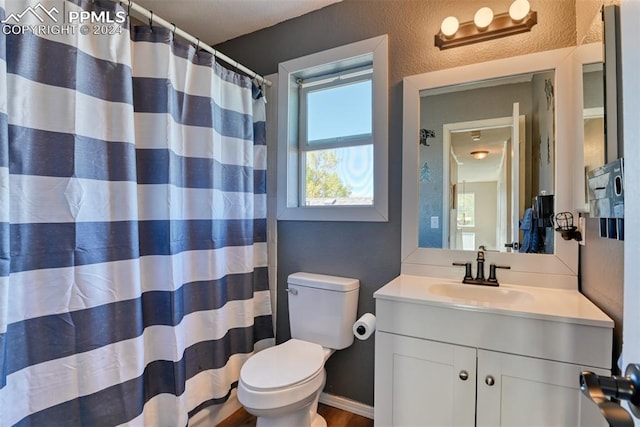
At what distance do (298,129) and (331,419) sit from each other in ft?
5.91

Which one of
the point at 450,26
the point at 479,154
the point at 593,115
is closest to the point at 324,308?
the point at 479,154

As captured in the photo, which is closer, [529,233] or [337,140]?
[529,233]

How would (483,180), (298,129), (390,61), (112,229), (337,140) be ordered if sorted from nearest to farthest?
(112,229) → (483,180) → (390,61) → (337,140) → (298,129)

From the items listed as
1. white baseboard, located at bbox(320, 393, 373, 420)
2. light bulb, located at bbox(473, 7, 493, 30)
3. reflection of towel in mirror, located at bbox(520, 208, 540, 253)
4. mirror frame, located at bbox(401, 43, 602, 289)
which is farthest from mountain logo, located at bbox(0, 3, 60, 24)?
white baseboard, located at bbox(320, 393, 373, 420)

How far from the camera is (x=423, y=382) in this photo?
1247mm

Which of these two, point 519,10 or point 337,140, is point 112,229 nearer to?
point 337,140

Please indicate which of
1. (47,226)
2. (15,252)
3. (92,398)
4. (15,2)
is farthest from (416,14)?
(92,398)

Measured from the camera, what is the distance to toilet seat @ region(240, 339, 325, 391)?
4.42 ft

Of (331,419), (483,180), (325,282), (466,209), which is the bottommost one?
(331,419)

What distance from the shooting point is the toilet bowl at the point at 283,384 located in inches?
51.4

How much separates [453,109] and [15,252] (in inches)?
76.0

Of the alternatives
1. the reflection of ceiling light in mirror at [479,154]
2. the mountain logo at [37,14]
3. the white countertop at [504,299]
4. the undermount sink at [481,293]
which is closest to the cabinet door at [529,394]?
the white countertop at [504,299]

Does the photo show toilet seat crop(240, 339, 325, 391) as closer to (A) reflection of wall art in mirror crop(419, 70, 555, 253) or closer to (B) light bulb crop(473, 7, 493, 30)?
(A) reflection of wall art in mirror crop(419, 70, 555, 253)

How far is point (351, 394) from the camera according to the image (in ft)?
6.06
